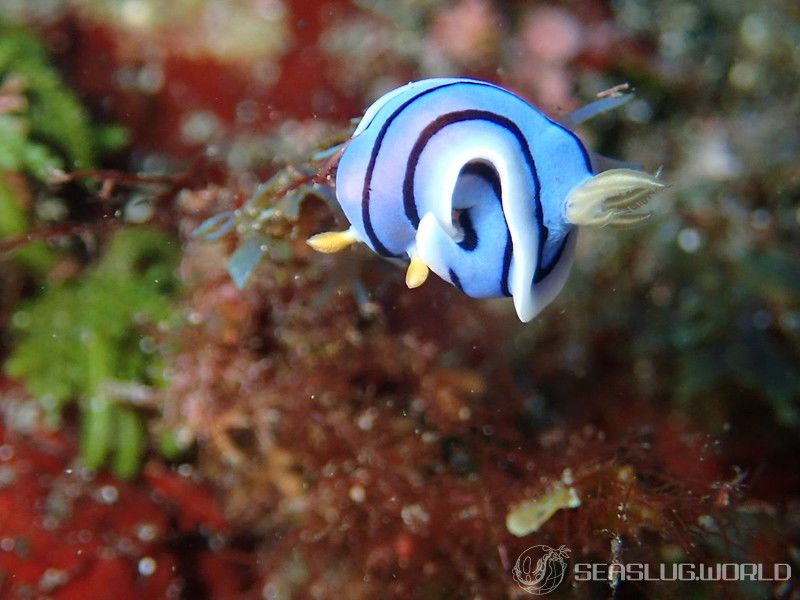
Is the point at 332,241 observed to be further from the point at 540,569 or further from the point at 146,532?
the point at 146,532

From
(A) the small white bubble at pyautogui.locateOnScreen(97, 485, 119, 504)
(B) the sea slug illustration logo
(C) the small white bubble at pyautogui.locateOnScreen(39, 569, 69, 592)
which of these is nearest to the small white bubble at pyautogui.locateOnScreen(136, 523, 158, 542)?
(A) the small white bubble at pyautogui.locateOnScreen(97, 485, 119, 504)

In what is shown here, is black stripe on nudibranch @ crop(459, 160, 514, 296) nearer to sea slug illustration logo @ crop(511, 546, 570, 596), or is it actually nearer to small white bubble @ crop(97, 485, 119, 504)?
sea slug illustration logo @ crop(511, 546, 570, 596)

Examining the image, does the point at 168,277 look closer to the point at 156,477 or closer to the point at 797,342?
the point at 156,477

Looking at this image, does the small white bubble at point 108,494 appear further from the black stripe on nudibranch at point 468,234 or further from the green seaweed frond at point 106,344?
the black stripe on nudibranch at point 468,234

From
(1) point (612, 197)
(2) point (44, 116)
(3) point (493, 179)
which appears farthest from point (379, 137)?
(2) point (44, 116)

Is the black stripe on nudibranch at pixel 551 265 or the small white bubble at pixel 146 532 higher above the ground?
the black stripe on nudibranch at pixel 551 265

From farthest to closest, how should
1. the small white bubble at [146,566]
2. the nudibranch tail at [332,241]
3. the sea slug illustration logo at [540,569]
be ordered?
the small white bubble at [146,566] → the sea slug illustration logo at [540,569] → the nudibranch tail at [332,241]

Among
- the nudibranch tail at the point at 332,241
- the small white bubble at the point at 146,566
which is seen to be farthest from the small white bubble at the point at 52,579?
the nudibranch tail at the point at 332,241
